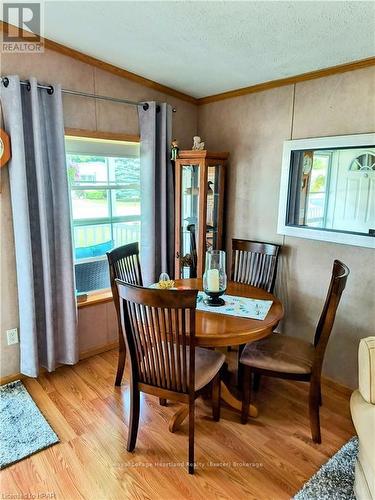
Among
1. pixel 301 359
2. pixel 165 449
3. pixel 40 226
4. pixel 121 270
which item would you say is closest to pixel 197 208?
pixel 121 270

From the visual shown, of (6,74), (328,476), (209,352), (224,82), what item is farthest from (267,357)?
(6,74)

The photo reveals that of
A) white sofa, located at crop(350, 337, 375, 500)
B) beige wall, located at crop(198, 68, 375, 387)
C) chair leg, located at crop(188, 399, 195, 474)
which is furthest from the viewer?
beige wall, located at crop(198, 68, 375, 387)

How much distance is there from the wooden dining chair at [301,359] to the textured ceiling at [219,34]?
1.36m

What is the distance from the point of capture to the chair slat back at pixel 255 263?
9.14 ft

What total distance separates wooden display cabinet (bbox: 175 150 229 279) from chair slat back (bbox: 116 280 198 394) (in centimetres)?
140

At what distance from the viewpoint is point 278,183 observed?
281 centimetres

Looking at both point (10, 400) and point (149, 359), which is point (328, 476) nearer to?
point (149, 359)

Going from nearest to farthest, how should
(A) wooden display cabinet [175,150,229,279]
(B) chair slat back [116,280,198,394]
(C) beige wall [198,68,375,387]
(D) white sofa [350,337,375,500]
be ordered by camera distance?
(D) white sofa [350,337,375,500], (B) chair slat back [116,280,198,394], (C) beige wall [198,68,375,387], (A) wooden display cabinet [175,150,229,279]

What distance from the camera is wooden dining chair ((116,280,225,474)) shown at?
162 centimetres

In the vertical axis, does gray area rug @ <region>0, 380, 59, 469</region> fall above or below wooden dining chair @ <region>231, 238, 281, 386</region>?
below

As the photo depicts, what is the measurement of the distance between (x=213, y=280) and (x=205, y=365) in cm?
51

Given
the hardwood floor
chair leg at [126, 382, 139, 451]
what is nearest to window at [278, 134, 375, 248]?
the hardwood floor

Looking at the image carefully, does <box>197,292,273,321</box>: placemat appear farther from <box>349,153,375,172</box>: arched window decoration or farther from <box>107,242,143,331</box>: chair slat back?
<box>349,153,375,172</box>: arched window decoration

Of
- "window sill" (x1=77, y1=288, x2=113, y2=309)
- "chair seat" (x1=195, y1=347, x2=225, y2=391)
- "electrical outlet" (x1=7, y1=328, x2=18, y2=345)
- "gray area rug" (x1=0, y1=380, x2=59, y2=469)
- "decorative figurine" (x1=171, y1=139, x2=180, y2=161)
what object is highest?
"decorative figurine" (x1=171, y1=139, x2=180, y2=161)
